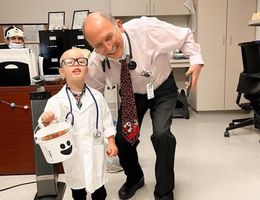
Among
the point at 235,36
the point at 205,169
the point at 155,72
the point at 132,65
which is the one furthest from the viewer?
the point at 235,36

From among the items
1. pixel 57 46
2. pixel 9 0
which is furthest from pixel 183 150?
pixel 9 0

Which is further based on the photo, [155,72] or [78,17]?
[78,17]

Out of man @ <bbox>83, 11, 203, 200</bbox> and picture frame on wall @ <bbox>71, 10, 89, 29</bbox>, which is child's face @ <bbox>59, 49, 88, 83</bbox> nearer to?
man @ <bbox>83, 11, 203, 200</bbox>

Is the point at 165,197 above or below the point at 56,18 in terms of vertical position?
below

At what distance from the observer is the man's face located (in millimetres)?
1382

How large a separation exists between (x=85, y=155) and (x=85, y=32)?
2.00ft

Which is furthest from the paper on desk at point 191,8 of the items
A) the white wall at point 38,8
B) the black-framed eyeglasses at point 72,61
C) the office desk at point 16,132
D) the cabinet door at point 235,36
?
the black-framed eyeglasses at point 72,61

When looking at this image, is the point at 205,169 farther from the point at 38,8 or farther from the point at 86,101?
the point at 38,8

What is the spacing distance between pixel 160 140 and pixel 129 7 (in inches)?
109

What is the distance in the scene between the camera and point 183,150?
266 cm

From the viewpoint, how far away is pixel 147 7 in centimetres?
396

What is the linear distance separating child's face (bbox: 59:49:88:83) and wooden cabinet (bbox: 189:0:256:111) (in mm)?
2621

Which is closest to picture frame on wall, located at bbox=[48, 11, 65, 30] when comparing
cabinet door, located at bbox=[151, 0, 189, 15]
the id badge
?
cabinet door, located at bbox=[151, 0, 189, 15]

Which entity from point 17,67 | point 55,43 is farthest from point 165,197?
point 55,43
